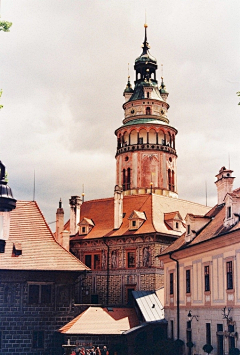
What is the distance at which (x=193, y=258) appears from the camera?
28.0 m

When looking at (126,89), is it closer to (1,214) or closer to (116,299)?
(116,299)

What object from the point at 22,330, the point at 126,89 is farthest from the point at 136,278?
the point at 126,89

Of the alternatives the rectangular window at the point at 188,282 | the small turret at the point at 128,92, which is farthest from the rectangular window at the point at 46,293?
the small turret at the point at 128,92

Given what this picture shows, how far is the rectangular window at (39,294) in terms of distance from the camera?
34094mm

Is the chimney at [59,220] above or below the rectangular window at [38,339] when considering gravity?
above

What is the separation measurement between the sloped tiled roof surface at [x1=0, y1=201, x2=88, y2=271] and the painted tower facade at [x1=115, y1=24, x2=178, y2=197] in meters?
19.6

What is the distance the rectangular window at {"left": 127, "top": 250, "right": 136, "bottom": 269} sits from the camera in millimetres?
40438

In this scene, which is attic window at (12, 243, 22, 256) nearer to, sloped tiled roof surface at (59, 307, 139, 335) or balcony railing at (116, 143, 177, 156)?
sloped tiled roof surface at (59, 307, 139, 335)

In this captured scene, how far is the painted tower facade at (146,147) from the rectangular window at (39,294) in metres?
23.0

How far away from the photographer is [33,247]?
35.4 metres

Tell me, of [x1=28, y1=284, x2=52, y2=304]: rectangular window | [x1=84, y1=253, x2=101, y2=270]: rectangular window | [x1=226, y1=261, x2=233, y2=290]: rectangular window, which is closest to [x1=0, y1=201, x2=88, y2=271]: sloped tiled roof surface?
[x1=28, y1=284, x2=52, y2=304]: rectangular window

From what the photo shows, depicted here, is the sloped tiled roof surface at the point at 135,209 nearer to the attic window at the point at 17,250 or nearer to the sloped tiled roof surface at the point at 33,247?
the sloped tiled roof surface at the point at 33,247

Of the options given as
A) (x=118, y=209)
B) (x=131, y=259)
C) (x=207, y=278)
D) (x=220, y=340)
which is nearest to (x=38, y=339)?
(x=131, y=259)

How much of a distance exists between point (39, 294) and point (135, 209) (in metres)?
12.5
